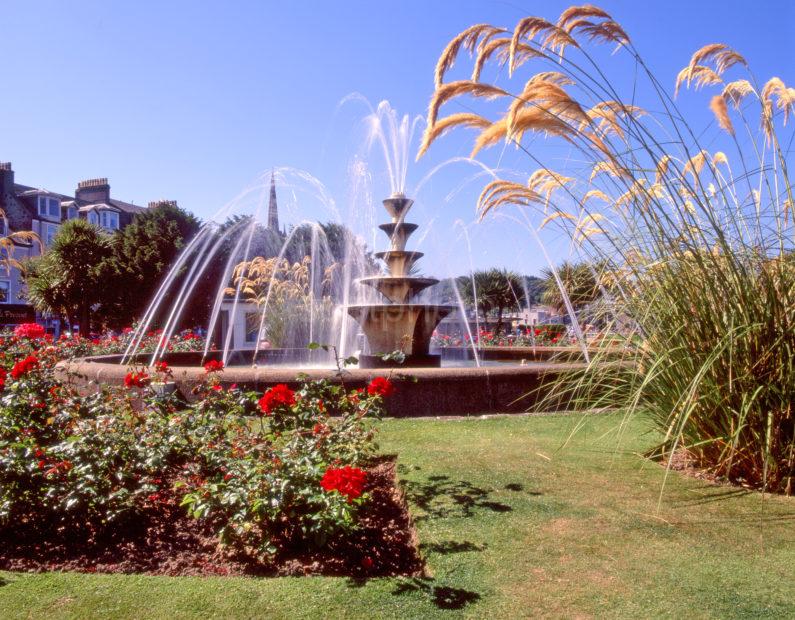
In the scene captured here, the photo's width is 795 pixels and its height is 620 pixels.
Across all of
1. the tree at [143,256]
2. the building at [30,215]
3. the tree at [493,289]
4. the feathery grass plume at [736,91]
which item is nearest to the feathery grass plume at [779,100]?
the feathery grass plume at [736,91]

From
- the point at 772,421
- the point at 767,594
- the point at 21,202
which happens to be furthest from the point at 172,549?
the point at 21,202

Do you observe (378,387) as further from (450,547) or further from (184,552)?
(184,552)

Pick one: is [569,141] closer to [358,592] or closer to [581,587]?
[581,587]

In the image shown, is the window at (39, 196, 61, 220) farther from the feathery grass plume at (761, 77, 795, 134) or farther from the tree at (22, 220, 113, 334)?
the feathery grass plume at (761, 77, 795, 134)

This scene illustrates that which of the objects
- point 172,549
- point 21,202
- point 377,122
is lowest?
point 172,549

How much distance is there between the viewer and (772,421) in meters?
3.72

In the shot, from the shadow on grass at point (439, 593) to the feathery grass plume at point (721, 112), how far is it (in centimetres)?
413

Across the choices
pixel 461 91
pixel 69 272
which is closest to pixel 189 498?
pixel 461 91

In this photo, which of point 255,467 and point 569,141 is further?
point 569,141

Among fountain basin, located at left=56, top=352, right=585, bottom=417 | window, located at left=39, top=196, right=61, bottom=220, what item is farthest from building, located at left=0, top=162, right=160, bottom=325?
fountain basin, located at left=56, top=352, right=585, bottom=417

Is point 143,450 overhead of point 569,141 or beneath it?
beneath

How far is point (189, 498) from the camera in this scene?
3.45 metres

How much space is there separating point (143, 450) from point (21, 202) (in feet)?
151

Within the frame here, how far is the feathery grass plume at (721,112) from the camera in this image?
511 centimetres
